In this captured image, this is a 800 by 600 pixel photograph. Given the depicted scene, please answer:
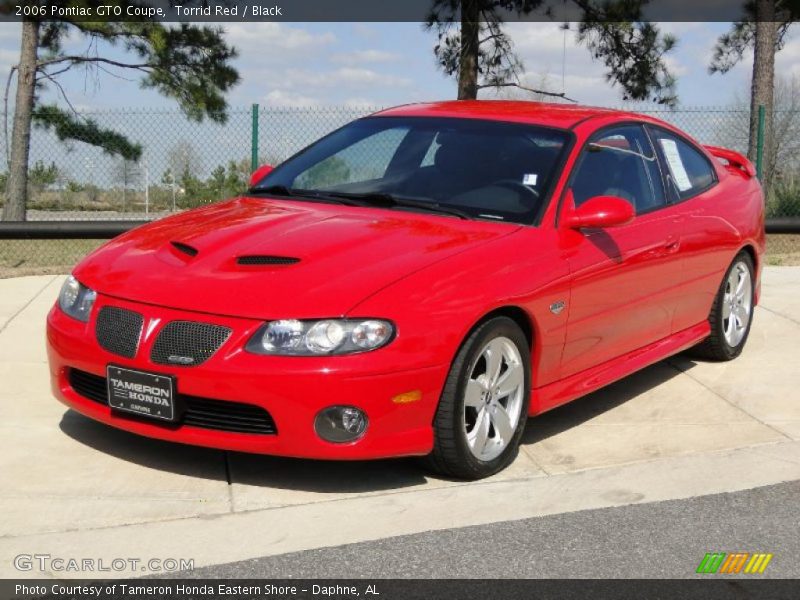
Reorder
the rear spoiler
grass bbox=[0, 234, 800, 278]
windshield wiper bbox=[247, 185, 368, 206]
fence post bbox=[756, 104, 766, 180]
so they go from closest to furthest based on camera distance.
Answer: windshield wiper bbox=[247, 185, 368, 206] → the rear spoiler → grass bbox=[0, 234, 800, 278] → fence post bbox=[756, 104, 766, 180]

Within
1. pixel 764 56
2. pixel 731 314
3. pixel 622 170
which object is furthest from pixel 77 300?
pixel 764 56

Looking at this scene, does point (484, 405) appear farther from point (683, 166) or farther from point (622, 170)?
point (683, 166)

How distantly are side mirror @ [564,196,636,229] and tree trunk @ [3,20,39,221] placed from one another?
1139cm

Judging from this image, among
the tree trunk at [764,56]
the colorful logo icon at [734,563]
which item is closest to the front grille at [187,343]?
the colorful logo icon at [734,563]

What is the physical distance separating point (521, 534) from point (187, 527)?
4.02 ft

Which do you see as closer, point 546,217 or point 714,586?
point 714,586

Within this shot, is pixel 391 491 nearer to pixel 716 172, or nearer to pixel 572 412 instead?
pixel 572 412

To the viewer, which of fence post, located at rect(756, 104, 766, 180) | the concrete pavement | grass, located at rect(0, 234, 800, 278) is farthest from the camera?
fence post, located at rect(756, 104, 766, 180)

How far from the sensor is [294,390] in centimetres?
457

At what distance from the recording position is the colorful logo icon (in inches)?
166

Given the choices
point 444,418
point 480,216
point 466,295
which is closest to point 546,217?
point 480,216

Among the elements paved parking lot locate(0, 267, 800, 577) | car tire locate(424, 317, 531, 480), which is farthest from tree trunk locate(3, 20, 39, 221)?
car tire locate(424, 317, 531, 480)

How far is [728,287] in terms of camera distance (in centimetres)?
737

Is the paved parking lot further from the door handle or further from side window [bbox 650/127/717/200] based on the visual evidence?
side window [bbox 650/127/717/200]
